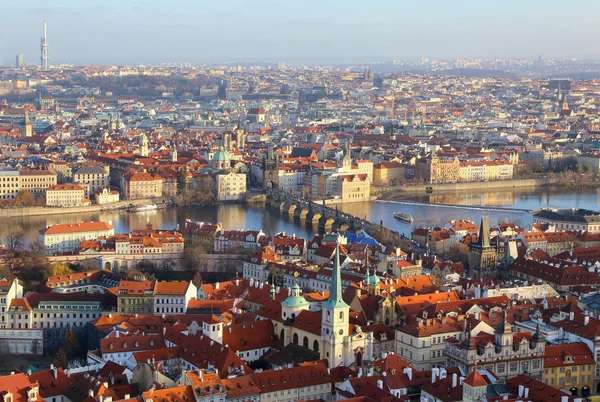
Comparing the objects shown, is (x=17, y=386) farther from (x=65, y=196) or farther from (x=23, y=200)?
(x=65, y=196)

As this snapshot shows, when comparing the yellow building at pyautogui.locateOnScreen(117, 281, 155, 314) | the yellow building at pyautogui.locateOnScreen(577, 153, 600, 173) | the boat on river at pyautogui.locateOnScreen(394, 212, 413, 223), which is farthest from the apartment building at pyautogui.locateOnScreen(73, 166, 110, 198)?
the yellow building at pyautogui.locateOnScreen(117, 281, 155, 314)

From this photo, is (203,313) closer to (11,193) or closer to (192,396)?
(192,396)

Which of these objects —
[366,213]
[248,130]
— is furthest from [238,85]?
[366,213]

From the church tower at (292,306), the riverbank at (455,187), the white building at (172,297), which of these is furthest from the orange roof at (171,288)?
the riverbank at (455,187)

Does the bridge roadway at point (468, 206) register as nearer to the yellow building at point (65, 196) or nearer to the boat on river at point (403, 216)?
the boat on river at point (403, 216)

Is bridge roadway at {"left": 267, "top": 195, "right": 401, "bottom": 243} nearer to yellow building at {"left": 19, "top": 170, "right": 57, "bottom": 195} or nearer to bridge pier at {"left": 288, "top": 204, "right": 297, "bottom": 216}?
bridge pier at {"left": 288, "top": 204, "right": 297, "bottom": 216}

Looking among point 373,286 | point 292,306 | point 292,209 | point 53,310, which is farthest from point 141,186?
point 292,306

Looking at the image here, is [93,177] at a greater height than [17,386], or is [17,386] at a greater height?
[17,386]
